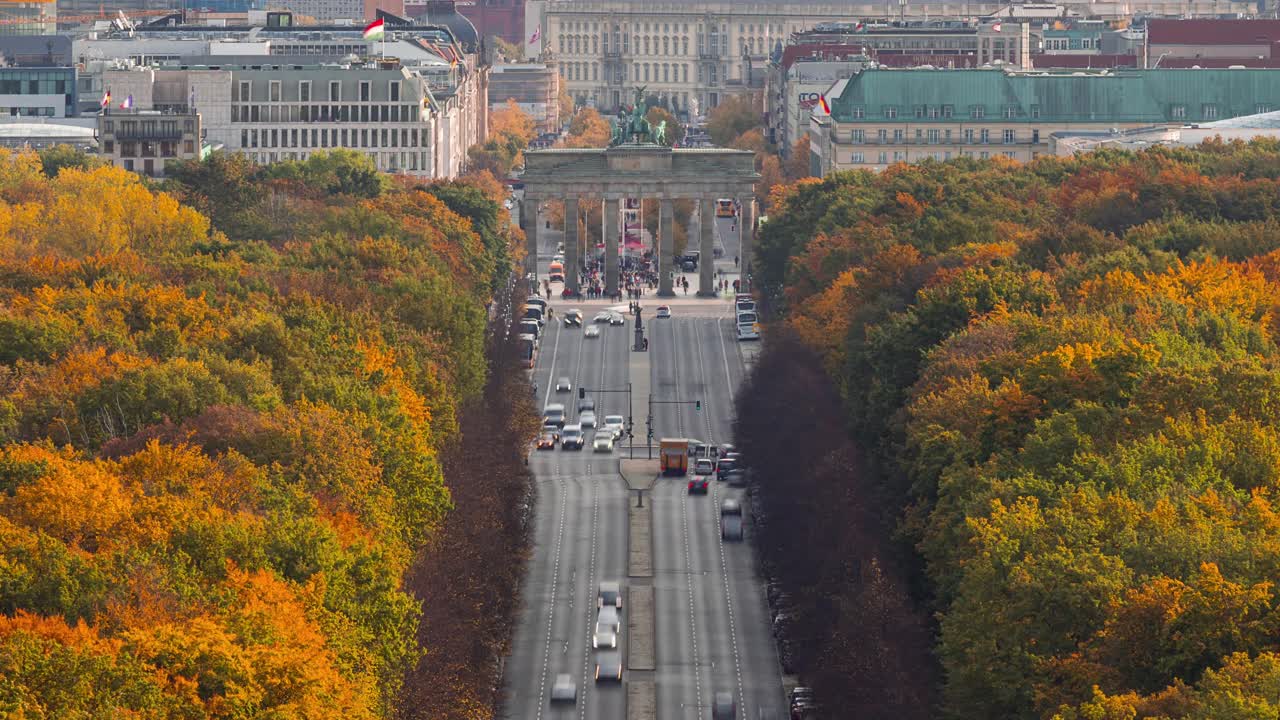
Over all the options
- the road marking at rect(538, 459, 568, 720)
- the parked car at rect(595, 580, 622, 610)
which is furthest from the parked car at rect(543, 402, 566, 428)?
the parked car at rect(595, 580, 622, 610)

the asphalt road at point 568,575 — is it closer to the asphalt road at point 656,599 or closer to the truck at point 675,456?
the asphalt road at point 656,599

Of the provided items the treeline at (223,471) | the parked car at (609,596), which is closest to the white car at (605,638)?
the parked car at (609,596)

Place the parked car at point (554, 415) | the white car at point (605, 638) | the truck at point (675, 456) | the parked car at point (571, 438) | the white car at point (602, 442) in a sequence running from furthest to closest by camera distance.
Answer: the parked car at point (554, 415) → the parked car at point (571, 438) → the white car at point (602, 442) → the truck at point (675, 456) → the white car at point (605, 638)

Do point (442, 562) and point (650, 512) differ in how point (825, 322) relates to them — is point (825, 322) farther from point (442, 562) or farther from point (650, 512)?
point (442, 562)

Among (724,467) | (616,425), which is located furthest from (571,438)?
(724,467)

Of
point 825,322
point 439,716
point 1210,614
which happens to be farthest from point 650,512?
point 1210,614
